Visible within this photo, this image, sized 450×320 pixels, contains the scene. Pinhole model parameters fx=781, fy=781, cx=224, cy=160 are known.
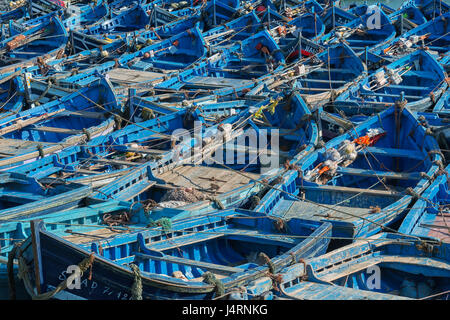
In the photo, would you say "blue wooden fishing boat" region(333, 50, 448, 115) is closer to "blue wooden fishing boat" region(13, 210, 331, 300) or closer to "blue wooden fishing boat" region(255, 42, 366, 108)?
"blue wooden fishing boat" region(255, 42, 366, 108)

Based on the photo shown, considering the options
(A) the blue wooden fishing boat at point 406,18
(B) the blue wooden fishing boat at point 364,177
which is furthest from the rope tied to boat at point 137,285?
Result: (A) the blue wooden fishing boat at point 406,18

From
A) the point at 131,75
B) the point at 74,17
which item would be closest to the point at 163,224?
the point at 131,75

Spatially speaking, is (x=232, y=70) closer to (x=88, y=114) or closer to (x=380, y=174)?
(x=88, y=114)

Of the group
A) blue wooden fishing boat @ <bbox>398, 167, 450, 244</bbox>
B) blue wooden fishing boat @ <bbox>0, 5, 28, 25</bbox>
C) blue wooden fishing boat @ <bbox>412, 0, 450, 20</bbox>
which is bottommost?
blue wooden fishing boat @ <bbox>398, 167, 450, 244</bbox>

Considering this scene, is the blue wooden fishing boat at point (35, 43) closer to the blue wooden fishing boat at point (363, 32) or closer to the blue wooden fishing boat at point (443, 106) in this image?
the blue wooden fishing boat at point (363, 32)

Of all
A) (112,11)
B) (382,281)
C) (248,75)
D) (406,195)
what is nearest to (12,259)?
(382,281)

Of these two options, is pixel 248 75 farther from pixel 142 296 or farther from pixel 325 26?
pixel 142 296

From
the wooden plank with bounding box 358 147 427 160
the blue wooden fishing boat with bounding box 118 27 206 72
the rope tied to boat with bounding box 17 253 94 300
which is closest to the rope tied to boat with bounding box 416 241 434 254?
the wooden plank with bounding box 358 147 427 160
